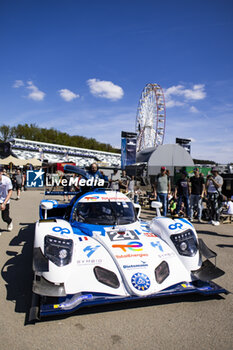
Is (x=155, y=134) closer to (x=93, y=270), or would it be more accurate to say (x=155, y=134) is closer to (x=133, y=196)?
(x=133, y=196)

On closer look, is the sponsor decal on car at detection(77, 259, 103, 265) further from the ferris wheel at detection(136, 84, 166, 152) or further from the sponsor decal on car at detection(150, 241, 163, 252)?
the ferris wheel at detection(136, 84, 166, 152)

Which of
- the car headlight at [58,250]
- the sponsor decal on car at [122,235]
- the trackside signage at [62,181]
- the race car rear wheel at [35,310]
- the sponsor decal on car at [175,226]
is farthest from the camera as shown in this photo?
the trackside signage at [62,181]

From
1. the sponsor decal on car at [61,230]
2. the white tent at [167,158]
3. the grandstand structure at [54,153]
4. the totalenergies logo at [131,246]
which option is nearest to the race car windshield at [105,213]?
the sponsor decal on car at [61,230]

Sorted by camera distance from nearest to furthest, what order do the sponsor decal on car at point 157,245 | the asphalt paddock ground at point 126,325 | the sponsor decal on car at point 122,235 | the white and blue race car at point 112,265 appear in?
the asphalt paddock ground at point 126,325
the white and blue race car at point 112,265
the sponsor decal on car at point 157,245
the sponsor decal on car at point 122,235

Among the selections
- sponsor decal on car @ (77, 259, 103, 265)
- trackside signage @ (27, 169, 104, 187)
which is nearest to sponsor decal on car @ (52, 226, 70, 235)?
sponsor decal on car @ (77, 259, 103, 265)

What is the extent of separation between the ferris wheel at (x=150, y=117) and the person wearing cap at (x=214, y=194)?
98.8ft

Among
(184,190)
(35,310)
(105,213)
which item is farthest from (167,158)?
(35,310)

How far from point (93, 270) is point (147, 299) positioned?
786 mm

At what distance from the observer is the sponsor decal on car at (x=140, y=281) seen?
2.94m

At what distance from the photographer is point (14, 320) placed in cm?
280

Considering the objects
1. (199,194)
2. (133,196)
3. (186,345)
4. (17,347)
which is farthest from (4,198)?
(133,196)

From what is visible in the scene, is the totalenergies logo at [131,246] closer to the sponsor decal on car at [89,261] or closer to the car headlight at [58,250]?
the sponsor decal on car at [89,261]

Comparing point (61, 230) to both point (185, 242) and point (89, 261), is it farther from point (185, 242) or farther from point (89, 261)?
point (185, 242)

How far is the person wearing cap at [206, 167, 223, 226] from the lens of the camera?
8211mm
